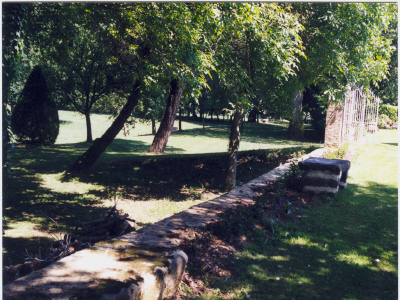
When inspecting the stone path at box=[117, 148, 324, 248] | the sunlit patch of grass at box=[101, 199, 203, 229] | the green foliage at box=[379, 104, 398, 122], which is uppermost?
the green foliage at box=[379, 104, 398, 122]

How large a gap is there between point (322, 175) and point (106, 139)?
739cm

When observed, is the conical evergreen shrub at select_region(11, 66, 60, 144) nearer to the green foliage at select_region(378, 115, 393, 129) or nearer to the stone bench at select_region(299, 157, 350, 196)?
the stone bench at select_region(299, 157, 350, 196)

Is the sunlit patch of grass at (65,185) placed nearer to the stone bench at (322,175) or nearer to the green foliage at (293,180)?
the green foliage at (293,180)

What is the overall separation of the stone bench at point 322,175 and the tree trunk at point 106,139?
6491 mm

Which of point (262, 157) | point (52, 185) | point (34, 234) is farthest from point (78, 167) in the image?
point (262, 157)

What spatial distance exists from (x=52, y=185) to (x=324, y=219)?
7902 millimetres

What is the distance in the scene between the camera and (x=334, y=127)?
1099 centimetres

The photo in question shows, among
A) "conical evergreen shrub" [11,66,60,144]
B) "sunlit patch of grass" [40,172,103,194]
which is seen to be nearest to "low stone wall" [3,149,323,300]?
"sunlit patch of grass" [40,172,103,194]

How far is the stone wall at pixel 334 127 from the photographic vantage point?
35.8 ft

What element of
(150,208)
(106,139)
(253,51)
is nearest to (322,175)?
(253,51)

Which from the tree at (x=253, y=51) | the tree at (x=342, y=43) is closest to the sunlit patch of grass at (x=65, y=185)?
the tree at (x=253, y=51)

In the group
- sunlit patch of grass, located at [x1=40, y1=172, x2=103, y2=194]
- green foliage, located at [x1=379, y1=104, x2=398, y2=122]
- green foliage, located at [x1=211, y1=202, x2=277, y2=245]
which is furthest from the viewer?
green foliage, located at [x1=379, y1=104, x2=398, y2=122]

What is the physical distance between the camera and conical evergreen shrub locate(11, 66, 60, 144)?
1473 cm

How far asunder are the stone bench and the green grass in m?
0.31
